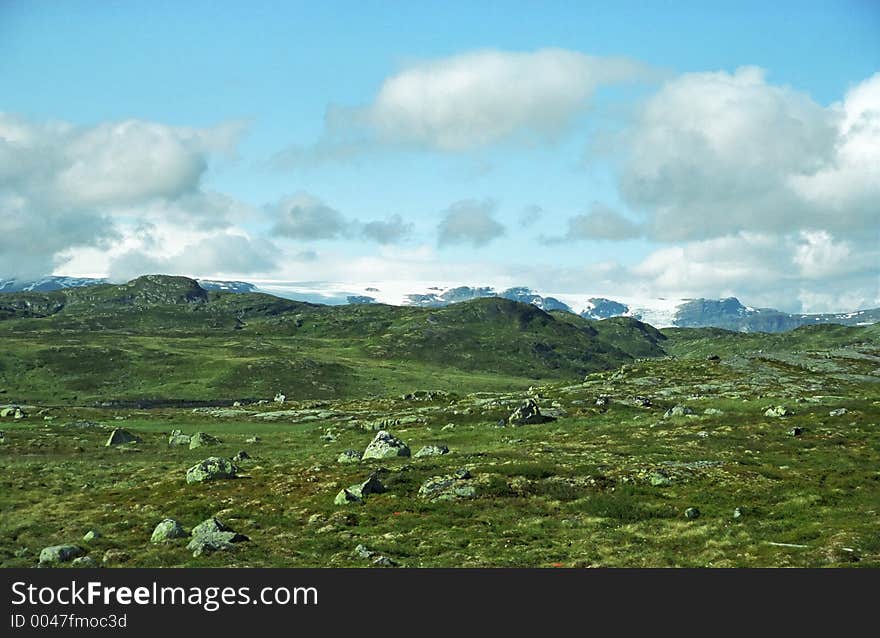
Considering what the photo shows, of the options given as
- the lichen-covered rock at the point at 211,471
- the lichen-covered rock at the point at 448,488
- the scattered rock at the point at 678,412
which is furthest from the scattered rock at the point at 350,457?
the scattered rock at the point at 678,412

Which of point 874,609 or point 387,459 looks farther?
point 387,459

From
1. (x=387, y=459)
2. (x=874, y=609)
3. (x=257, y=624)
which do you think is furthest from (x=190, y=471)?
(x=874, y=609)

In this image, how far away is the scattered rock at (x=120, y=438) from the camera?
7689cm

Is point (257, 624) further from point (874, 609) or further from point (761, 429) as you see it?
point (761, 429)

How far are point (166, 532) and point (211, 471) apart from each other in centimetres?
1737

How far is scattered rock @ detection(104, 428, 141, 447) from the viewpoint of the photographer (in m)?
76.9

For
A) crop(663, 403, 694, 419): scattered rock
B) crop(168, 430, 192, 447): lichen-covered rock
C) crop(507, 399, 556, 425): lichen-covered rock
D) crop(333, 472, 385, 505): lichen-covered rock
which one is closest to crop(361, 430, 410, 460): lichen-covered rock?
crop(333, 472, 385, 505): lichen-covered rock

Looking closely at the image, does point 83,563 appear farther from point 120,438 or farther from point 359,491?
point 120,438

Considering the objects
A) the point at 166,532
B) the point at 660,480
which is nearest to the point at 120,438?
the point at 166,532

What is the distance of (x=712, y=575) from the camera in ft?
85.7

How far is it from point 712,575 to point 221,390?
189 m

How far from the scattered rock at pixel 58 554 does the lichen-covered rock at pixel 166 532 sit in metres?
3.43

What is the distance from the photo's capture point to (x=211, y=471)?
5131 cm

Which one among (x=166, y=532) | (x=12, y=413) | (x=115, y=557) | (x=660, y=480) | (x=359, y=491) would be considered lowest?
(x=115, y=557)
